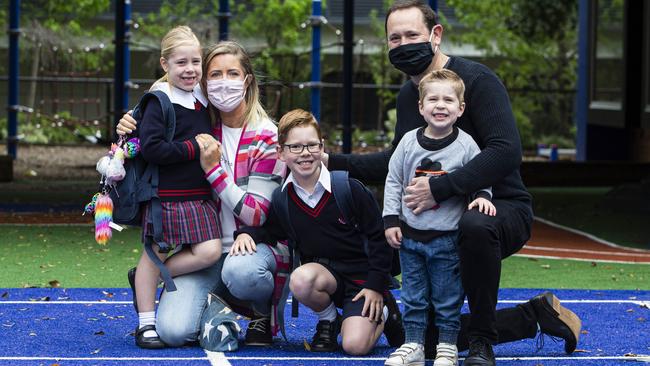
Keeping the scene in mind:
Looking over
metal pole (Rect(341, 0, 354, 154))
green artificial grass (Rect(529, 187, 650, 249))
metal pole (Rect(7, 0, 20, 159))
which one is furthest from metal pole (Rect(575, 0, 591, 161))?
metal pole (Rect(7, 0, 20, 159))

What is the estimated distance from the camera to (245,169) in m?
6.62

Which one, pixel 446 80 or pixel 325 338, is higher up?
pixel 446 80

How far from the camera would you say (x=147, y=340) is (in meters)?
6.54

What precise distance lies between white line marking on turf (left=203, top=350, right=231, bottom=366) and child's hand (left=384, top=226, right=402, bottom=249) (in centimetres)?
99

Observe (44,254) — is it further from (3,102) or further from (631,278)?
(3,102)

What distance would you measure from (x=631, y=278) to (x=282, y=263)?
4.11 m

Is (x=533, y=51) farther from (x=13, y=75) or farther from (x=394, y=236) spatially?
(x=394, y=236)

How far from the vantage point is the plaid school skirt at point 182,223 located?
6559 mm

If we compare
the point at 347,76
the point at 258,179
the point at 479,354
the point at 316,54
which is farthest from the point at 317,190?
the point at 316,54

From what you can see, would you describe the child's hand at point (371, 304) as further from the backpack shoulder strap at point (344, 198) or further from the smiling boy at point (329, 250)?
the backpack shoulder strap at point (344, 198)

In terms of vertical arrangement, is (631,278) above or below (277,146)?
below

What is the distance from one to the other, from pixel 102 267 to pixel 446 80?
16.4ft

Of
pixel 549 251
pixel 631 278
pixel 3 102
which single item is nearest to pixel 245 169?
pixel 631 278

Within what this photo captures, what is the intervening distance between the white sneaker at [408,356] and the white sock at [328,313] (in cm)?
62
